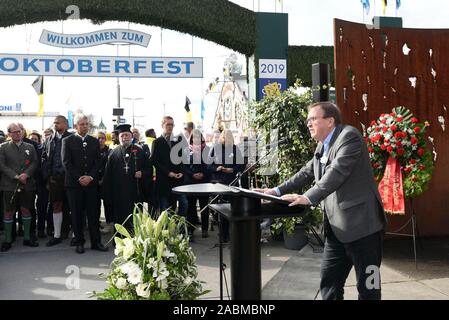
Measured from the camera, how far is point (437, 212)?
6930mm

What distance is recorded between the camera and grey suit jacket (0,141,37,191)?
22.4 feet

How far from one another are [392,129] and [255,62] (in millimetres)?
4216

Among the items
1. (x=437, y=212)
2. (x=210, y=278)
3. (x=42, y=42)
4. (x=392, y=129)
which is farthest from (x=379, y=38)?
(x=42, y=42)

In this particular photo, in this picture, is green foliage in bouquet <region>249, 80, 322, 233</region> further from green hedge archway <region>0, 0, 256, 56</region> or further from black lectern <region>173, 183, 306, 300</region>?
black lectern <region>173, 183, 306, 300</region>

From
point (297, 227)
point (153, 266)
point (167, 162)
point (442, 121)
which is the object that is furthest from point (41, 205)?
point (442, 121)

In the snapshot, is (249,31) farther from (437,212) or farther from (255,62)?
(437,212)

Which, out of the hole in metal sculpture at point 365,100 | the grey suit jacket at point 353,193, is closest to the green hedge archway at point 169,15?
the hole in metal sculpture at point 365,100

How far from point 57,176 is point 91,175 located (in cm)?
82

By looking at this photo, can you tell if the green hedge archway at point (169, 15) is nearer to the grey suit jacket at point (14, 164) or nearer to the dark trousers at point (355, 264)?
the grey suit jacket at point (14, 164)

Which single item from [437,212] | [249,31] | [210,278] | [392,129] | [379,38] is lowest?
[210,278]

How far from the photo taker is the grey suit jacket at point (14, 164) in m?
6.83

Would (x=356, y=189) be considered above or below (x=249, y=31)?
below

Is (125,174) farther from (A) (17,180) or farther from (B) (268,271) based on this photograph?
(B) (268,271)
